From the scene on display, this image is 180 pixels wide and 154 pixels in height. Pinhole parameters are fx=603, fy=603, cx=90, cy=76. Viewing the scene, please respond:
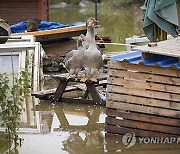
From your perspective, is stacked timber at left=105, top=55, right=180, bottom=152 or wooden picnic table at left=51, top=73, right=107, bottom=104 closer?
stacked timber at left=105, top=55, right=180, bottom=152

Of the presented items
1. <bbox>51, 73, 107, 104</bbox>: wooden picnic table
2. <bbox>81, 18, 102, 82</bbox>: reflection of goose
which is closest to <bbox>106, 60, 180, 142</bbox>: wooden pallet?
<bbox>81, 18, 102, 82</bbox>: reflection of goose

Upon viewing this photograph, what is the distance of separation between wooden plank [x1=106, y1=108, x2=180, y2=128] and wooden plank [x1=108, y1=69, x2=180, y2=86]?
1.76 ft

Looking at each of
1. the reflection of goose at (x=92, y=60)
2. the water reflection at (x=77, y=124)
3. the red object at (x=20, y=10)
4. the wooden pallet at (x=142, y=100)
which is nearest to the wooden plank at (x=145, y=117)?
the wooden pallet at (x=142, y=100)

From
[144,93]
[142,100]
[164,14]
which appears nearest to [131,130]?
[142,100]

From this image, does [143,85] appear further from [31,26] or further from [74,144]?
[31,26]

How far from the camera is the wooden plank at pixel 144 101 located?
28.5 ft

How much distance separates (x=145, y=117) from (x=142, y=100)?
0.85 ft

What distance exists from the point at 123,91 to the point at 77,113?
104 inches

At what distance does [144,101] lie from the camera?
348 inches

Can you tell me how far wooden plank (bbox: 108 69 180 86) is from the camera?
8.64m

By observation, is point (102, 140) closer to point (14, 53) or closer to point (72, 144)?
point (72, 144)

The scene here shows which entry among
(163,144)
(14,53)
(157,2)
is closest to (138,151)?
(163,144)

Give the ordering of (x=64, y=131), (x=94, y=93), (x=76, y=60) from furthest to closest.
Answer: (x=76, y=60) < (x=94, y=93) < (x=64, y=131)

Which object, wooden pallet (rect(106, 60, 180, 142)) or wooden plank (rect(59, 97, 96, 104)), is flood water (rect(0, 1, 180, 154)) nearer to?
wooden plank (rect(59, 97, 96, 104))
